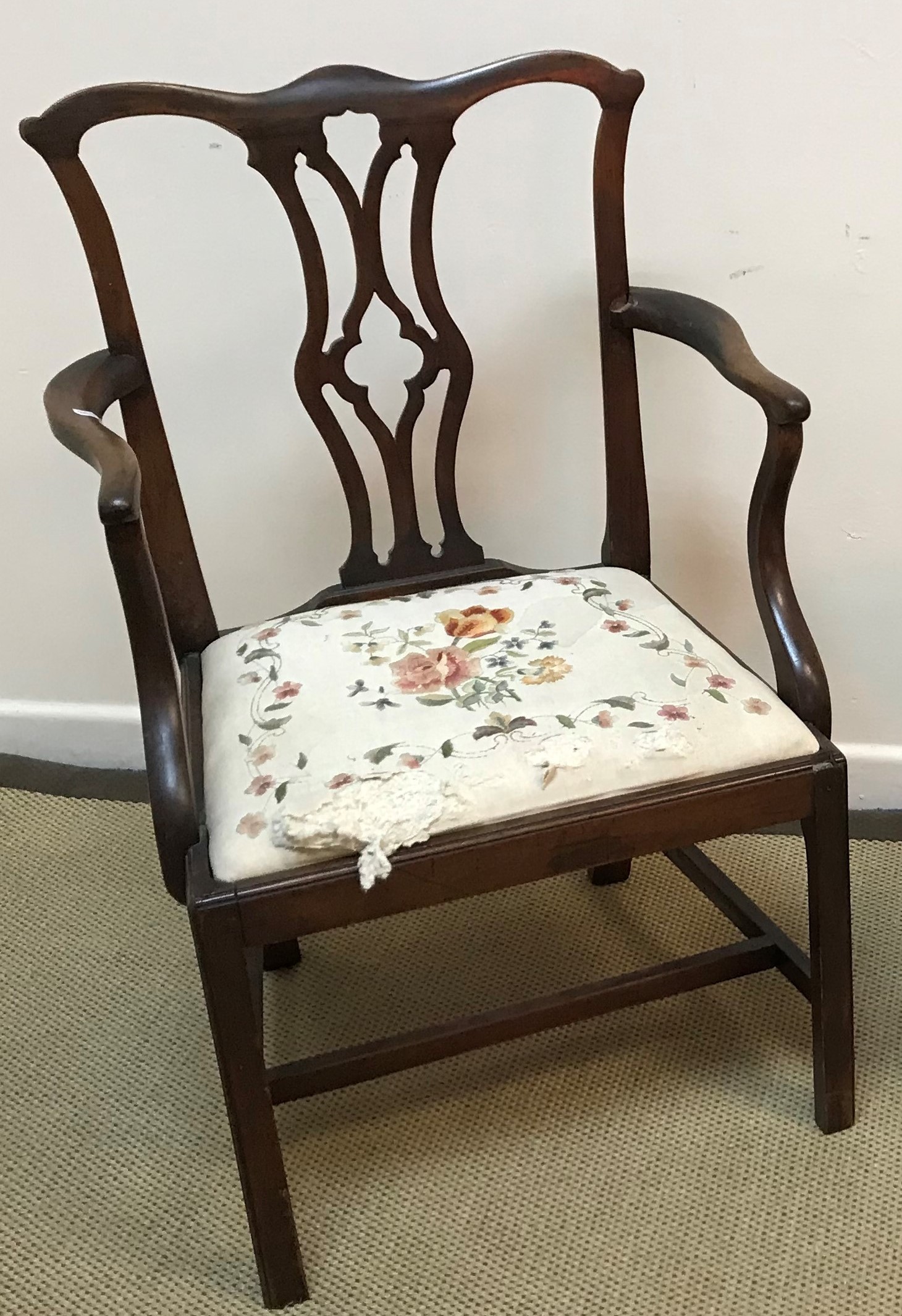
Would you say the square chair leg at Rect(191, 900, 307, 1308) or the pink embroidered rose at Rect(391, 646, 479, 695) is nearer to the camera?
the square chair leg at Rect(191, 900, 307, 1308)

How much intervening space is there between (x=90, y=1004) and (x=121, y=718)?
44cm

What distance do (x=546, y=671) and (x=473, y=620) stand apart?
11 centimetres

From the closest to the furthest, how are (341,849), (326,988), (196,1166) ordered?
(341,849) → (196,1166) → (326,988)

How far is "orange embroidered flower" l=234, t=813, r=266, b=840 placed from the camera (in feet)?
2.62

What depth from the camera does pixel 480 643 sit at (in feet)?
3.15

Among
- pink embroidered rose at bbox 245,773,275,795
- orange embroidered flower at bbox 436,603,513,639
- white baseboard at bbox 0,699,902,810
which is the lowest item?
white baseboard at bbox 0,699,902,810

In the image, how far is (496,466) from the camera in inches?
51.8

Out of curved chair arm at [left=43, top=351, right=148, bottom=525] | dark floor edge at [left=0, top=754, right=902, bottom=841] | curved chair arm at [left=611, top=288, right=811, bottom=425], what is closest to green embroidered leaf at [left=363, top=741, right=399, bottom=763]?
curved chair arm at [left=43, top=351, right=148, bottom=525]

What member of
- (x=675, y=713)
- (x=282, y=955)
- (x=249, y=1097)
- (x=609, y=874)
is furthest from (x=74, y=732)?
(x=675, y=713)

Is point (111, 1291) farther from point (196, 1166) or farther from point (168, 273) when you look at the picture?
point (168, 273)

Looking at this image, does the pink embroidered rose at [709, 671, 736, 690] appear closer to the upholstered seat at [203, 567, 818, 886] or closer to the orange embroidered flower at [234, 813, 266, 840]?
the upholstered seat at [203, 567, 818, 886]

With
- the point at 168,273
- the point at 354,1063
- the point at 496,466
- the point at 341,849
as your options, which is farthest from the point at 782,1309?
the point at 168,273

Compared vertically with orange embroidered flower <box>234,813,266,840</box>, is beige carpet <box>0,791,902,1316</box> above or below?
below

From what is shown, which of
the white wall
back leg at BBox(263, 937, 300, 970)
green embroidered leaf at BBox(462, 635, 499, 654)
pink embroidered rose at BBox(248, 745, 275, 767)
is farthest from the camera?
back leg at BBox(263, 937, 300, 970)
